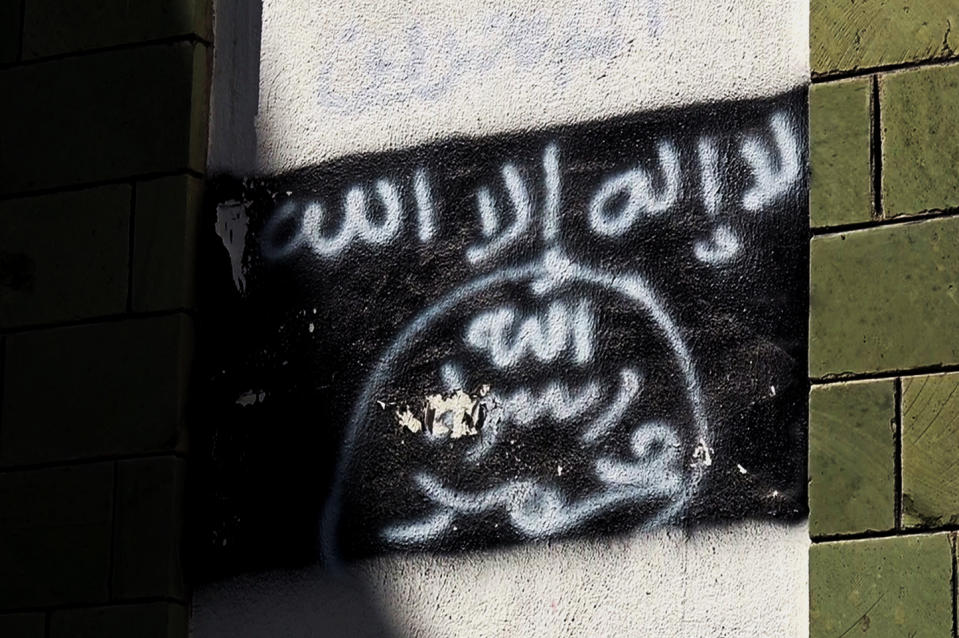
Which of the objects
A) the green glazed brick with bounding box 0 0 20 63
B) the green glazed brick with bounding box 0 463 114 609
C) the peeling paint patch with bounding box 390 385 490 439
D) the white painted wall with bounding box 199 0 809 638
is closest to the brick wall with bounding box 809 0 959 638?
the white painted wall with bounding box 199 0 809 638

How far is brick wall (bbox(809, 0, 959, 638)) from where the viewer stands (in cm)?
333

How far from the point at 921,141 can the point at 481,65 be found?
3.06ft

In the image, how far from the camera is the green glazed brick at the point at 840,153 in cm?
354

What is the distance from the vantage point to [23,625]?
390 cm

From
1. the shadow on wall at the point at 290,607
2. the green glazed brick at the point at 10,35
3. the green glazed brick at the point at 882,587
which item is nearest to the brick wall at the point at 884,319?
the green glazed brick at the point at 882,587

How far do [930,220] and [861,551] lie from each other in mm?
598

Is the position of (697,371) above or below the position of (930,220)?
below

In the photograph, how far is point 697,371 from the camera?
363cm

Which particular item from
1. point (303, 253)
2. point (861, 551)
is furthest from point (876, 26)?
point (303, 253)

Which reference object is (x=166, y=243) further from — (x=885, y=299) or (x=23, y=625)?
(x=885, y=299)


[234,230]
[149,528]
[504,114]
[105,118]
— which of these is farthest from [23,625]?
[504,114]

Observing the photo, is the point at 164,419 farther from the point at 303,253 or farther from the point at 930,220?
the point at 930,220

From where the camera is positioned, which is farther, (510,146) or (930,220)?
(510,146)

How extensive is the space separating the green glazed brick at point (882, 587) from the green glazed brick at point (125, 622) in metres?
1.26
